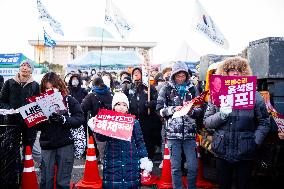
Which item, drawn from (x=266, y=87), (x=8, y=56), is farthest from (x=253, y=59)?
(x=8, y=56)

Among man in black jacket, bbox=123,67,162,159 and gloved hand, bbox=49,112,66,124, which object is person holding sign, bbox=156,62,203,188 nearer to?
gloved hand, bbox=49,112,66,124

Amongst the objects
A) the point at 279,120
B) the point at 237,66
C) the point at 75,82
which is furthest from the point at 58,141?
the point at 75,82

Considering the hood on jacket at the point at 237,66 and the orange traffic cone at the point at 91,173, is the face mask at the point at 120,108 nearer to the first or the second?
the hood on jacket at the point at 237,66

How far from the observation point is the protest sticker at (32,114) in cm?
462

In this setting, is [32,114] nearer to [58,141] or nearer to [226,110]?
[58,141]

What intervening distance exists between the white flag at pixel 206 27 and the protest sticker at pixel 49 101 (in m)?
8.36

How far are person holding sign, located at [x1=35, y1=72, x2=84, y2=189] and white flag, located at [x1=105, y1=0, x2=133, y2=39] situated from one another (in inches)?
347

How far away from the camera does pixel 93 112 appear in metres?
8.30

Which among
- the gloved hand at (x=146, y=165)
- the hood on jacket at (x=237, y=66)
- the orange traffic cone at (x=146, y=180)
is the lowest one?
the orange traffic cone at (x=146, y=180)

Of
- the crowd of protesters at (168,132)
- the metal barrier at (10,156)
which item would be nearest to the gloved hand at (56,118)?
the crowd of protesters at (168,132)

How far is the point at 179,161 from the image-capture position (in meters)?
5.36

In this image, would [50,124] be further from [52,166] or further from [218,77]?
[218,77]

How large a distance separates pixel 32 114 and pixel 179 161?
2.10 m

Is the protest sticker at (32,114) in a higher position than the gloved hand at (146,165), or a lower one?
higher
